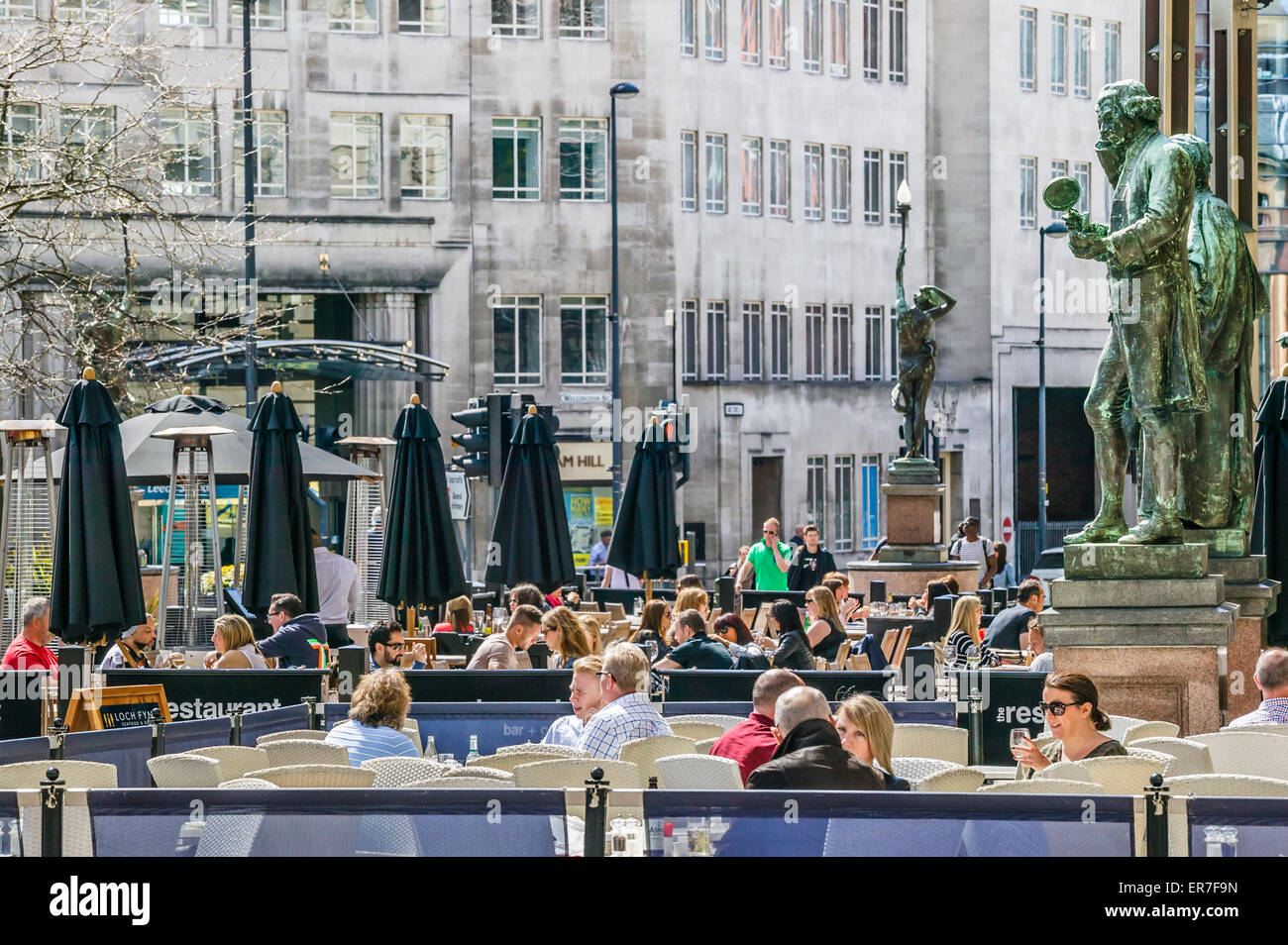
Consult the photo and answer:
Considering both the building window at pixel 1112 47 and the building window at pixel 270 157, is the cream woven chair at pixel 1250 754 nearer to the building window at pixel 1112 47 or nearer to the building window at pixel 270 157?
the building window at pixel 270 157

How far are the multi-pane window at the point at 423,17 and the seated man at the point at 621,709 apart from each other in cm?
3631

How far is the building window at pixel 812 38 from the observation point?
50.2 metres

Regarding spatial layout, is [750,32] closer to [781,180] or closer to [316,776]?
[781,180]

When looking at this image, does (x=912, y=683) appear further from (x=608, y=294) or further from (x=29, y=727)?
(x=608, y=294)

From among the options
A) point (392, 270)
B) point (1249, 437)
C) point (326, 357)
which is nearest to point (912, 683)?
point (1249, 437)

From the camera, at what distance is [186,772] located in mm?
9555

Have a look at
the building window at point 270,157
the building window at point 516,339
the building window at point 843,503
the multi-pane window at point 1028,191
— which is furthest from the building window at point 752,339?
the building window at point 270,157

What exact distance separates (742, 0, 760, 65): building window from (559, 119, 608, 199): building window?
15.1ft

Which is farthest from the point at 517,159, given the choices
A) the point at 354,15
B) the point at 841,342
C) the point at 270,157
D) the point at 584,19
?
the point at 841,342

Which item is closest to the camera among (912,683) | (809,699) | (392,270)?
(809,699)

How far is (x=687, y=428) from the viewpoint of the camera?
46750 mm

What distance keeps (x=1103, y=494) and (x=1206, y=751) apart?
12.6 ft

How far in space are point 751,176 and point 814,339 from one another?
4.60 m

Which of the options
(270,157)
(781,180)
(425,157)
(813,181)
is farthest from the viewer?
(813,181)
